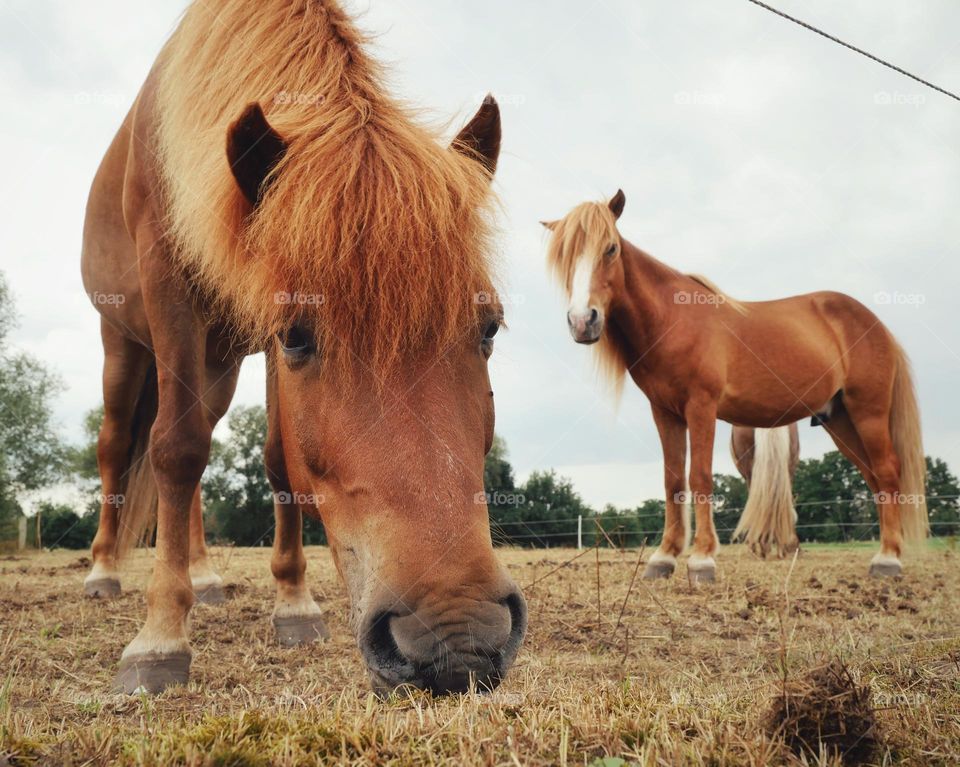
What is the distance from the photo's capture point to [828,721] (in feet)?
4.53

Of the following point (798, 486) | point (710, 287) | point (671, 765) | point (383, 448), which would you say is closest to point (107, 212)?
point (383, 448)

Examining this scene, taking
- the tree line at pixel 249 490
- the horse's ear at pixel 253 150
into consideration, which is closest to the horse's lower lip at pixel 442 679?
the horse's ear at pixel 253 150

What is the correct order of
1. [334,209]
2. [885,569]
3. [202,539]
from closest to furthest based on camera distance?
[334,209], [202,539], [885,569]

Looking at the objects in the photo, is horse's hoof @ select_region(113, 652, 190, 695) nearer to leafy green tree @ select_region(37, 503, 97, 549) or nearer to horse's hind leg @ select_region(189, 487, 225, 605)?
horse's hind leg @ select_region(189, 487, 225, 605)

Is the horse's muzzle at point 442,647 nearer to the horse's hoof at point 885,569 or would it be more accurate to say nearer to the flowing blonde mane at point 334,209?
the flowing blonde mane at point 334,209

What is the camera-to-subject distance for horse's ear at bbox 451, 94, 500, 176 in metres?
2.71

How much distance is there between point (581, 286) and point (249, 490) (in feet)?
101

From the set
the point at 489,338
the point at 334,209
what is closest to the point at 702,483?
the point at 489,338

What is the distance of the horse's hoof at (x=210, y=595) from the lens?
16.5 ft

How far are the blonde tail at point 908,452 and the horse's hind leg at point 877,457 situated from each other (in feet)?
0.40

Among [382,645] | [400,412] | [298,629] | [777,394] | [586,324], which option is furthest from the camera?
[777,394]

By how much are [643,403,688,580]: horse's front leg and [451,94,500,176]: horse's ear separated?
4.42 metres

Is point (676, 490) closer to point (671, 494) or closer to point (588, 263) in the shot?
point (671, 494)

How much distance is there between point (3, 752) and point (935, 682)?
225 centimetres
